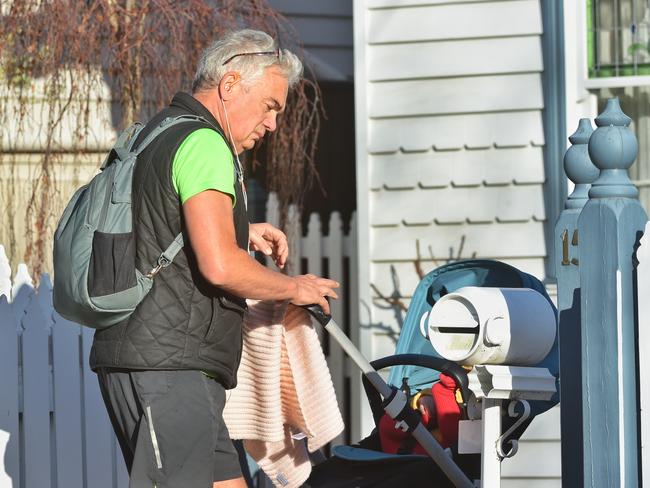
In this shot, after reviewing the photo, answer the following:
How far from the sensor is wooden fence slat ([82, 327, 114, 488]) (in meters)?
5.44

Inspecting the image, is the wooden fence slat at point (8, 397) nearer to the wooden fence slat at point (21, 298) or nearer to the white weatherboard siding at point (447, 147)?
the wooden fence slat at point (21, 298)

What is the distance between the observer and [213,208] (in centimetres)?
323

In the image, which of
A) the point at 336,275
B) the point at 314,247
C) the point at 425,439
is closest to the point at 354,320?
the point at 336,275

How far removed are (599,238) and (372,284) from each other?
3375 millimetres

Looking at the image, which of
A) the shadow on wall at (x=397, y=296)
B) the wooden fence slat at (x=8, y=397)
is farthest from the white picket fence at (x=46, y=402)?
the shadow on wall at (x=397, y=296)

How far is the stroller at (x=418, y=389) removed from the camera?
3922mm

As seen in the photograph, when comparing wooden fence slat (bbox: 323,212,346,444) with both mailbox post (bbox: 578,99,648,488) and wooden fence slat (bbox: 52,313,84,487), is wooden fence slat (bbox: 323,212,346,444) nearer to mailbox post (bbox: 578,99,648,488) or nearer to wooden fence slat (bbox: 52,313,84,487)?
wooden fence slat (bbox: 52,313,84,487)

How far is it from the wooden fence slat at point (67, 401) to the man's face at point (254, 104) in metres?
2.07

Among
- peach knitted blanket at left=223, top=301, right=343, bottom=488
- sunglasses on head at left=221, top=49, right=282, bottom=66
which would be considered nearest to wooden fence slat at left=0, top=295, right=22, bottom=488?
peach knitted blanket at left=223, top=301, right=343, bottom=488

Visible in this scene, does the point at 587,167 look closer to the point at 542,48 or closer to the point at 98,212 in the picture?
the point at 98,212

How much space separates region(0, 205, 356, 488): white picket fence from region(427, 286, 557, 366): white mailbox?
241 centimetres

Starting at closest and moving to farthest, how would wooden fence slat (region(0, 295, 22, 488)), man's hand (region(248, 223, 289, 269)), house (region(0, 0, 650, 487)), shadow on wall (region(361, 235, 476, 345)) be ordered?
man's hand (region(248, 223, 289, 269)), wooden fence slat (region(0, 295, 22, 488)), house (region(0, 0, 650, 487)), shadow on wall (region(361, 235, 476, 345))

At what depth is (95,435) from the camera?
547cm

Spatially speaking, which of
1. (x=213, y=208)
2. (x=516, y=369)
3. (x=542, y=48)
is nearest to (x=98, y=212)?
(x=213, y=208)
